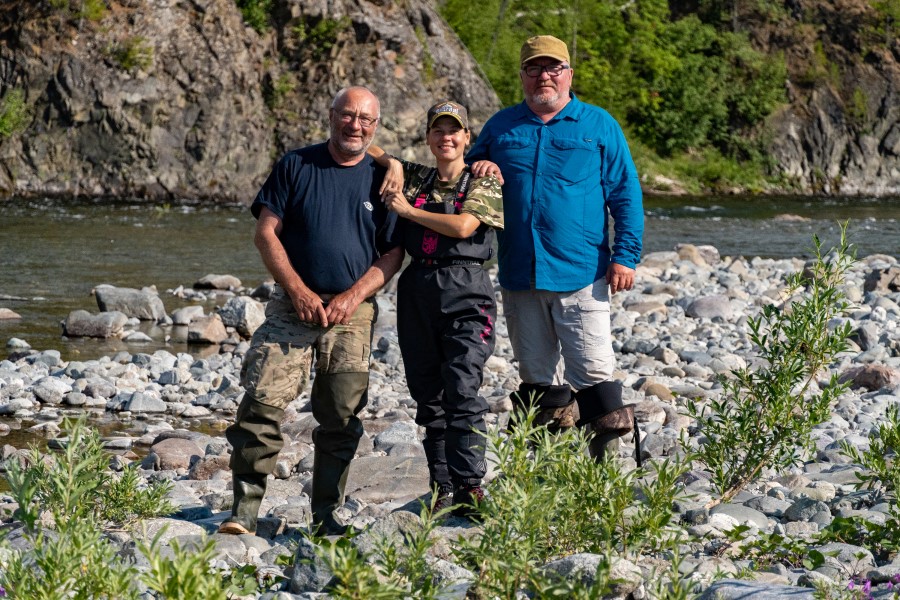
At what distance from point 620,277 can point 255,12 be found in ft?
105

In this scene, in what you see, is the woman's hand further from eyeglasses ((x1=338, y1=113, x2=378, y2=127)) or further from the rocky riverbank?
the rocky riverbank

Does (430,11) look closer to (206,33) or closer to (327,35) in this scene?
(327,35)

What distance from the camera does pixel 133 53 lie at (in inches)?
1242

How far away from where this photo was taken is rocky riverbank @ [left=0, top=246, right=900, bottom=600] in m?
3.90

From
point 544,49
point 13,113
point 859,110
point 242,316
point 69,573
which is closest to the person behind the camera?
point 69,573

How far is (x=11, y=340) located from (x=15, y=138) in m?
21.5

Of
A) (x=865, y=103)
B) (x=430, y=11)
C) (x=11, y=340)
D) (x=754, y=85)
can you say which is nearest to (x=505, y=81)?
(x=430, y=11)

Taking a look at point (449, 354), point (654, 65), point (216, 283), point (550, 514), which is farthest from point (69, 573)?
point (654, 65)

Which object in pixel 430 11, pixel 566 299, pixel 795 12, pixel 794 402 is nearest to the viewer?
pixel 794 402

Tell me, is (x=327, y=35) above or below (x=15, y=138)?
above

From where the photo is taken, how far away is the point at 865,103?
50.4 meters

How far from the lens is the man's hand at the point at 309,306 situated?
4535mm

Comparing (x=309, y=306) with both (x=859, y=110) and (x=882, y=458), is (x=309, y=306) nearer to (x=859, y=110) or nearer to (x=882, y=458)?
(x=882, y=458)

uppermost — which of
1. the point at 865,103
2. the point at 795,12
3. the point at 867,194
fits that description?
the point at 795,12
